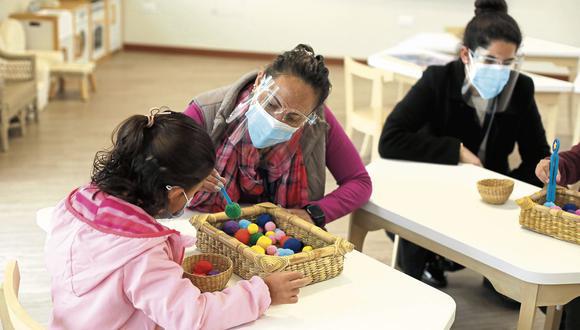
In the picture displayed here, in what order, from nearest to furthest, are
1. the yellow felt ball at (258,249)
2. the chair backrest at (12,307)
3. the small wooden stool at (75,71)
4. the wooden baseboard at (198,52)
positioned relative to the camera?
the chair backrest at (12,307)
the yellow felt ball at (258,249)
the small wooden stool at (75,71)
the wooden baseboard at (198,52)

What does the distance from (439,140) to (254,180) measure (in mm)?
737

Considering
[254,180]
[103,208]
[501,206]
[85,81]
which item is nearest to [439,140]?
[501,206]

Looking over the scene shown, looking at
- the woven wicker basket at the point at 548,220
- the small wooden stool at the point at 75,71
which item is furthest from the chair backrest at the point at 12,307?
the small wooden stool at the point at 75,71

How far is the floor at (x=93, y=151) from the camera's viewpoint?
2.86 metres

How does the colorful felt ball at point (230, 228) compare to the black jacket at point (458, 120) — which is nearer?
the colorful felt ball at point (230, 228)

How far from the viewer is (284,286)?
1483mm

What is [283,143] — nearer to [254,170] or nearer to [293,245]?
[254,170]

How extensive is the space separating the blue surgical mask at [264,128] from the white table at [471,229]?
14.1 inches

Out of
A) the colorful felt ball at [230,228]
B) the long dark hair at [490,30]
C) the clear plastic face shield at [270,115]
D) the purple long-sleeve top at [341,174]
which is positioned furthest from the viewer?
the long dark hair at [490,30]

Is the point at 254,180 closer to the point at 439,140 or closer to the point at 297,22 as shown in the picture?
the point at 439,140

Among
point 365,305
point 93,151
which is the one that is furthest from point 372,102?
point 365,305

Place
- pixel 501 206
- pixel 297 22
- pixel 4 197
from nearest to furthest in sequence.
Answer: pixel 501 206
pixel 4 197
pixel 297 22

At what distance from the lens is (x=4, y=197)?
367 centimetres

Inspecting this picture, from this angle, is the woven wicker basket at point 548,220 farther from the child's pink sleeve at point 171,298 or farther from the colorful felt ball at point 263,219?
the child's pink sleeve at point 171,298
